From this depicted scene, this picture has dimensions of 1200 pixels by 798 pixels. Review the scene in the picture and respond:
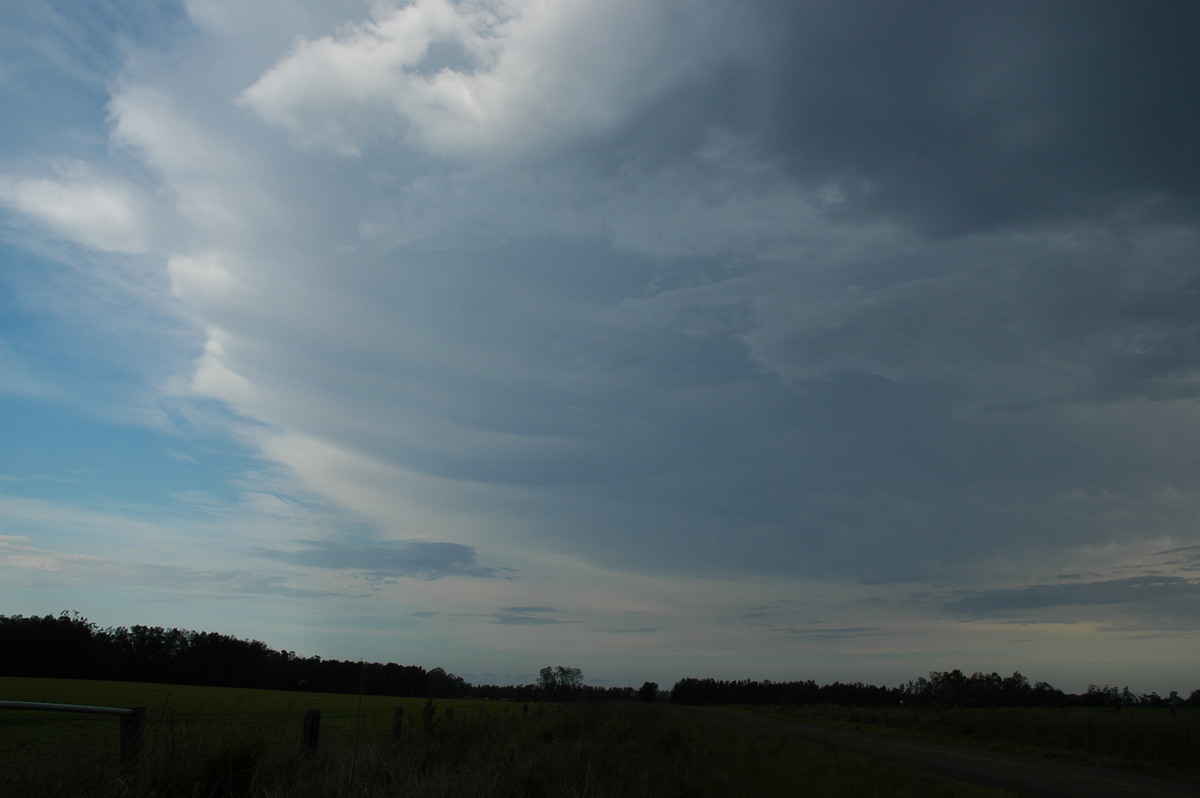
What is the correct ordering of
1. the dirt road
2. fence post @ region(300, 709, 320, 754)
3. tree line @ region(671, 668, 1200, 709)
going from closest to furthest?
fence post @ region(300, 709, 320, 754)
the dirt road
tree line @ region(671, 668, 1200, 709)

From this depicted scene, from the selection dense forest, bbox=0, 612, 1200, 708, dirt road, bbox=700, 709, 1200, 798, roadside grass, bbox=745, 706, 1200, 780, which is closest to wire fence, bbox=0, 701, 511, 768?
dirt road, bbox=700, 709, 1200, 798

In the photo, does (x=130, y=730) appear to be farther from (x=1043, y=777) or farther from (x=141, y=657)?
(x=141, y=657)

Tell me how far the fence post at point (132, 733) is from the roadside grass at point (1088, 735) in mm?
22314

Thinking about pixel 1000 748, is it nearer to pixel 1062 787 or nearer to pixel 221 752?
pixel 1062 787

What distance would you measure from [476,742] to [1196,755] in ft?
67.7

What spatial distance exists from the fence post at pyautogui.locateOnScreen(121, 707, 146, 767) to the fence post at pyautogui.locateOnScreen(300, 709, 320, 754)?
7.10 ft

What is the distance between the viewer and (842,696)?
111500mm

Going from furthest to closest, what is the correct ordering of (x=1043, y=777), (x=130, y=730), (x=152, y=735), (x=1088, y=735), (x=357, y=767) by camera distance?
(x=1088, y=735) < (x=1043, y=777) < (x=357, y=767) < (x=152, y=735) < (x=130, y=730)

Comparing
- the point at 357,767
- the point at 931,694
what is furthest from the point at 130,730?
the point at 931,694

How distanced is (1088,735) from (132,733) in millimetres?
29393

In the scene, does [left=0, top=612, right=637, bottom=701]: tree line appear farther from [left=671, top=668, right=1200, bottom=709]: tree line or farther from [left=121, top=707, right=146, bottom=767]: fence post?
[left=121, top=707, right=146, bottom=767]: fence post

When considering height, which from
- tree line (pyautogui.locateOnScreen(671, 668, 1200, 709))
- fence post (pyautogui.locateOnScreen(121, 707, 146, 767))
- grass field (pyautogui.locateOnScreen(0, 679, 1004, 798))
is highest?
fence post (pyautogui.locateOnScreen(121, 707, 146, 767))

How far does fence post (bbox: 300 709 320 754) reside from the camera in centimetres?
723

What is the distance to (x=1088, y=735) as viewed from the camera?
76.7ft
